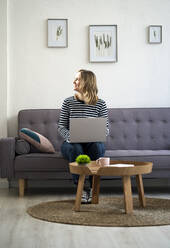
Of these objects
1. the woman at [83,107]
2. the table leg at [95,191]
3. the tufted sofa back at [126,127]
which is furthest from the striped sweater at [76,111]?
the tufted sofa back at [126,127]

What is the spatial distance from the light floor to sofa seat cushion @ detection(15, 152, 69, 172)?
113cm

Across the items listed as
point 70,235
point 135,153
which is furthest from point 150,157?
point 70,235

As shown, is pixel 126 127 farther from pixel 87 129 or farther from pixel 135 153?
pixel 87 129

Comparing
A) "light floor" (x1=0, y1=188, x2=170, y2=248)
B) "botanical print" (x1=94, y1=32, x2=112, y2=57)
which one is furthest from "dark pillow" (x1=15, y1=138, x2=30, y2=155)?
"botanical print" (x1=94, y1=32, x2=112, y2=57)

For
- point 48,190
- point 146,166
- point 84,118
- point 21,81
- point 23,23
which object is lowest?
point 48,190

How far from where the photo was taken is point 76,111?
4.34 metres

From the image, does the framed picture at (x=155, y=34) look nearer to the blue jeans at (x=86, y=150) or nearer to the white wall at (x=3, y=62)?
the white wall at (x=3, y=62)

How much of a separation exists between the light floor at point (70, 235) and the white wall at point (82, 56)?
2.18 metres

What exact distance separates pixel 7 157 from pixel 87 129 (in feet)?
3.29

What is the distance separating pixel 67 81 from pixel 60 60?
0.81ft

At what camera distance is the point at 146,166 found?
11.9 feet

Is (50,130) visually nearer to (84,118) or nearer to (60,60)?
(60,60)

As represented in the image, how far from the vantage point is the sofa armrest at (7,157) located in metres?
4.63

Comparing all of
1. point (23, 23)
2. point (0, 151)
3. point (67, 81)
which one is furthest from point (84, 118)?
point (23, 23)
